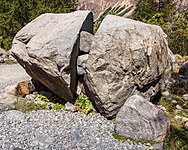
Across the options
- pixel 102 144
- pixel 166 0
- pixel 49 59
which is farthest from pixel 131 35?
pixel 166 0

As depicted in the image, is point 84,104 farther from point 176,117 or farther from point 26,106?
point 176,117

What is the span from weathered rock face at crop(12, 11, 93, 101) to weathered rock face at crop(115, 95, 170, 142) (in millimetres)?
2164

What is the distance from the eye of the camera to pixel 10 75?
15422 millimetres

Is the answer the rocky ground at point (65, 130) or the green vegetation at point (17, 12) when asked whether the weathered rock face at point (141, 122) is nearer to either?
the rocky ground at point (65, 130)

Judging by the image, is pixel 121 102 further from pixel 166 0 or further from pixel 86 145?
pixel 166 0

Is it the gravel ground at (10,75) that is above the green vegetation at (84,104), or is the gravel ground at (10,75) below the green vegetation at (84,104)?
below

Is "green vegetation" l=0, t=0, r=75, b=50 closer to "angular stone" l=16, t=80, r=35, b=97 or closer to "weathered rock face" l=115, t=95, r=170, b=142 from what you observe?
"angular stone" l=16, t=80, r=35, b=97

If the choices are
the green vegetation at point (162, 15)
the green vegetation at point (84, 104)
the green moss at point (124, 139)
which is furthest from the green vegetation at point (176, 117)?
the green vegetation at point (162, 15)

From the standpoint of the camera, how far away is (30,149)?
274 inches

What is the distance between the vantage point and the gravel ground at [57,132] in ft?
23.4

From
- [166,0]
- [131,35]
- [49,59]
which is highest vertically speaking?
[131,35]

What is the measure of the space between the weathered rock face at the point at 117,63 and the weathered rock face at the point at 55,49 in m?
0.66

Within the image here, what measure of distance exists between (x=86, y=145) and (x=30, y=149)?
1507 millimetres

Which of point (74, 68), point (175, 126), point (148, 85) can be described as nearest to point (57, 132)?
point (74, 68)
